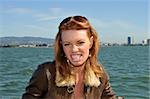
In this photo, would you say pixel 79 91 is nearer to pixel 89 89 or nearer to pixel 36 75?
pixel 89 89

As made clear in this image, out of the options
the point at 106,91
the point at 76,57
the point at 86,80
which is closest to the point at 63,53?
the point at 76,57

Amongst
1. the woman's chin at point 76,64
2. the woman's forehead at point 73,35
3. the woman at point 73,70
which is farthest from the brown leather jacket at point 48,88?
the woman's forehead at point 73,35

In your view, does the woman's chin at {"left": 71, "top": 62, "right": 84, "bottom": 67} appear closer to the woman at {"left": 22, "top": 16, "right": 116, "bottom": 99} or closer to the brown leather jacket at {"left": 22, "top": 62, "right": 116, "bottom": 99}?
the woman at {"left": 22, "top": 16, "right": 116, "bottom": 99}

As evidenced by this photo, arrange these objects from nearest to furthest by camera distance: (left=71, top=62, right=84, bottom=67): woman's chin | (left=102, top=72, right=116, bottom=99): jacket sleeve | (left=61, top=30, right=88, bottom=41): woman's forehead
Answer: (left=61, top=30, right=88, bottom=41): woman's forehead → (left=71, top=62, right=84, bottom=67): woman's chin → (left=102, top=72, right=116, bottom=99): jacket sleeve

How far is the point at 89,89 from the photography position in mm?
2877

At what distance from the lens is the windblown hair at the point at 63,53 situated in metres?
2.64

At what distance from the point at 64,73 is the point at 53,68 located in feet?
0.32

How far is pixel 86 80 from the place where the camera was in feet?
9.38

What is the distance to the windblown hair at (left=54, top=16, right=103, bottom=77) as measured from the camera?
8.68 ft

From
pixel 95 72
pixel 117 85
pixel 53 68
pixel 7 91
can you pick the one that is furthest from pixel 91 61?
pixel 117 85

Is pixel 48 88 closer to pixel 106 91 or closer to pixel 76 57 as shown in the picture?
pixel 76 57

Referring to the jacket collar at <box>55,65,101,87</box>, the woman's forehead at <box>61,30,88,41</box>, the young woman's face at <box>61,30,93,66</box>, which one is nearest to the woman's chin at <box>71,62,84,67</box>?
the young woman's face at <box>61,30,93,66</box>

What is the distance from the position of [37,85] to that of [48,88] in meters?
0.10

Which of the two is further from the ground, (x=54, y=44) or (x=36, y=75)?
(x=54, y=44)
